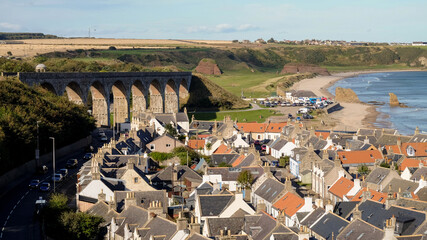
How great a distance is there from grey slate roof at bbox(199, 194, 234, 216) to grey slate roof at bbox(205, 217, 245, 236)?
67.8 inches

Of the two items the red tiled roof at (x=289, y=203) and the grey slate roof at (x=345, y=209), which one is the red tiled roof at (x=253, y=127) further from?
the grey slate roof at (x=345, y=209)

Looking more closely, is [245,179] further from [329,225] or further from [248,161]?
[329,225]

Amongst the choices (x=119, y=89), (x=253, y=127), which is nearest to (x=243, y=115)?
(x=119, y=89)

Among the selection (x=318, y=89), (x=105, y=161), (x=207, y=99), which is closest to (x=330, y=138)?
(x=105, y=161)

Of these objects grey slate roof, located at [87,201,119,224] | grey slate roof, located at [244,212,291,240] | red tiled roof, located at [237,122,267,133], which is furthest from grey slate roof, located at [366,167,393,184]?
red tiled roof, located at [237,122,267,133]

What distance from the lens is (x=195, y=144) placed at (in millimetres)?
75375

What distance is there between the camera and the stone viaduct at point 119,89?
100562 millimetres

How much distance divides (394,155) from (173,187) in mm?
22817

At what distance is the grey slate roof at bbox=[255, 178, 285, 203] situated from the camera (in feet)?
152

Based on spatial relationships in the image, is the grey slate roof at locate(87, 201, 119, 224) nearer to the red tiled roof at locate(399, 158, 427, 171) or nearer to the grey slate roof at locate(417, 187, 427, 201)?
the grey slate roof at locate(417, 187, 427, 201)

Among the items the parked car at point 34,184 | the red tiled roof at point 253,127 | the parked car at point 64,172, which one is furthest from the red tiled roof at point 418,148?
the parked car at point 34,184

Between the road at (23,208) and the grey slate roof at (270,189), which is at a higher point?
the grey slate roof at (270,189)

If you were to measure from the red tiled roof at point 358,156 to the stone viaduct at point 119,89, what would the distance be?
152ft

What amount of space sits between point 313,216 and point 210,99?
111 meters
